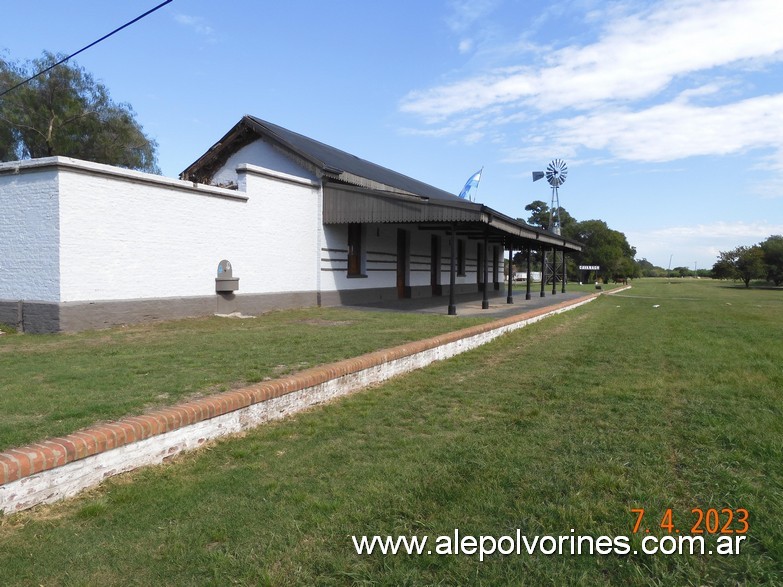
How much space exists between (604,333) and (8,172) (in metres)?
12.7

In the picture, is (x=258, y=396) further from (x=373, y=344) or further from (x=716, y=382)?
(x=716, y=382)

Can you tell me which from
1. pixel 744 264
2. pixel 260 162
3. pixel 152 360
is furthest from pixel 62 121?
pixel 744 264

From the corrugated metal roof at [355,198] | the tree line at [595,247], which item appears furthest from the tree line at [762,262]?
the corrugated metal roof at [355,198]

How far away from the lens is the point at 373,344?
777cm

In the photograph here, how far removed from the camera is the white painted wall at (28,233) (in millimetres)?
9148

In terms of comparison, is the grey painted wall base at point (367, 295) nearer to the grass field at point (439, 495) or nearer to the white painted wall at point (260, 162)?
the white painted wall at point (260, 162)

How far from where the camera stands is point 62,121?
33344mm

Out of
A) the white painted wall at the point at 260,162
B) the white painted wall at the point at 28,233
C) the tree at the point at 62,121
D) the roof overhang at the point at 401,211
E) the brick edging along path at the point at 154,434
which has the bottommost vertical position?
the brick edging along path at the point at 154,434

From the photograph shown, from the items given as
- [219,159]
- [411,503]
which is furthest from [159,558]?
[219,159]

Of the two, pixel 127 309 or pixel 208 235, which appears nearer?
pixel 127 309

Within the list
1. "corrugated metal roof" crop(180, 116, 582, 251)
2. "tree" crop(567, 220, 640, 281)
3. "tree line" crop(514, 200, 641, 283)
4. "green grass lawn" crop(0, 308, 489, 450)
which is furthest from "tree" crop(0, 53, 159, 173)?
"tree" crop(567, 220, 640, 281)

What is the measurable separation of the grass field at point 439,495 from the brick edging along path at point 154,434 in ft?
0.40

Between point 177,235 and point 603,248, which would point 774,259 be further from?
point 177,235

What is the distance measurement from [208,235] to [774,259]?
2769 inches
